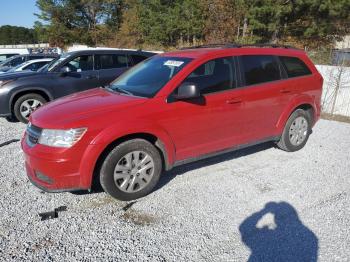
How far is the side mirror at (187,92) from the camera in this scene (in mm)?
3672

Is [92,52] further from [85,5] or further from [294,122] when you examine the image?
[85,5]

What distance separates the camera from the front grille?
138 inches

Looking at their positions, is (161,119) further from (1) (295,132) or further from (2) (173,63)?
(1) (295,132)

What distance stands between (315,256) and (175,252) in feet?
4.09

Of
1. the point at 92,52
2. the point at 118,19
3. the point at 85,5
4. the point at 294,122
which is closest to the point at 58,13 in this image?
the point at 85,5

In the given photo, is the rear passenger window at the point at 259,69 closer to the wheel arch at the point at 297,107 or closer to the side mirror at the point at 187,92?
the wheel arch at the point at 297,107

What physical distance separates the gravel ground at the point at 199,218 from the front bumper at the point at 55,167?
35 cm

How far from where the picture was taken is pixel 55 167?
3.30 m

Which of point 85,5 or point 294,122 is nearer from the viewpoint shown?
point 294,122

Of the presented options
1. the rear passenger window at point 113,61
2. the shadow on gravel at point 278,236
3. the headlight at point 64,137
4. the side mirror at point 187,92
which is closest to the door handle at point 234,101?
the side mirror at point 187,92

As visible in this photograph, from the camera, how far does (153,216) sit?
3441mm

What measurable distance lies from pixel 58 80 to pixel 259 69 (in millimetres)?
4849

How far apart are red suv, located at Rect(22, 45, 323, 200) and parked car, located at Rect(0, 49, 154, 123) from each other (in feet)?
10.5

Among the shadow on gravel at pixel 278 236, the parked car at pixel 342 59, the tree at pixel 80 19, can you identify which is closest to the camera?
the shadow on gravel at pixel 278 236
